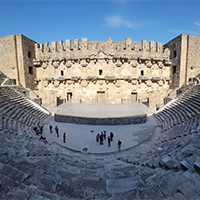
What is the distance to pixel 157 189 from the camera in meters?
2.39

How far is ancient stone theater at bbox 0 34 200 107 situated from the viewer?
18234 mm

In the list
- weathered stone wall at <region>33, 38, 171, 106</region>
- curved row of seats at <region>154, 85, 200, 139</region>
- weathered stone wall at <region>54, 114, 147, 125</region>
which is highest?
weathered stone wall at <region>33, 38, 171, 106</region>

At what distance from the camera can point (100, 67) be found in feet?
63.0

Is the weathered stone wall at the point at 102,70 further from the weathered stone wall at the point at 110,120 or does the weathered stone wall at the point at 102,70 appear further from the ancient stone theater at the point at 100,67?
the weathered stone wall at the point at 110,120

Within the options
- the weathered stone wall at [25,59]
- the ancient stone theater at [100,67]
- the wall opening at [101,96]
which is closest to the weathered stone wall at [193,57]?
the ancient stone theater at [100,67]

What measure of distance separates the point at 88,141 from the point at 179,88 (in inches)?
669

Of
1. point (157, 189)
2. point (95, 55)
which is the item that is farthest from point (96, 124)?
point (95, 55)

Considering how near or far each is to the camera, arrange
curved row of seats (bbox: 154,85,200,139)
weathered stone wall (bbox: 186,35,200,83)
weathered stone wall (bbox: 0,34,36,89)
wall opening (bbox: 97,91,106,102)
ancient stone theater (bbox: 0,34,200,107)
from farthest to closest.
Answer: wall opening (bbox: 97,91,106,102) < ancient stone theater (bbox: 0,34,200,107) < weathered stone wall (bbox: 0,34,36,89) < weathered stone wall (bbox: 186,35,200,83) < curved row of seats (bbox: 154,85,200,139)

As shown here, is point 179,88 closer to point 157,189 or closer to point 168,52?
point 168,52

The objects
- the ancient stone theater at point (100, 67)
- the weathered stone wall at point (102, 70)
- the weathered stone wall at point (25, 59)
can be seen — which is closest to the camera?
the weathered stone wall at point (25, 59)

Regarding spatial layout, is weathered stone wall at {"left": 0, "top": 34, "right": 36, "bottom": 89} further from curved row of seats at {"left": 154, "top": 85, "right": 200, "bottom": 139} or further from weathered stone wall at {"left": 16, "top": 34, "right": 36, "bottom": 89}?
curved row of seats at {"left": 154, "top": 85, "right": 200, "bottom": 139}

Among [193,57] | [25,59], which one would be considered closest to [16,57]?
[25,59]

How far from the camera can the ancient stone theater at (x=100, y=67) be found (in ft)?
59.8

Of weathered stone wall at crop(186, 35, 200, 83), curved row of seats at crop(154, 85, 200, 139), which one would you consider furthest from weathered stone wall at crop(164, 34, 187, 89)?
curved row of seats at crop(154, 85, 200, 139)
